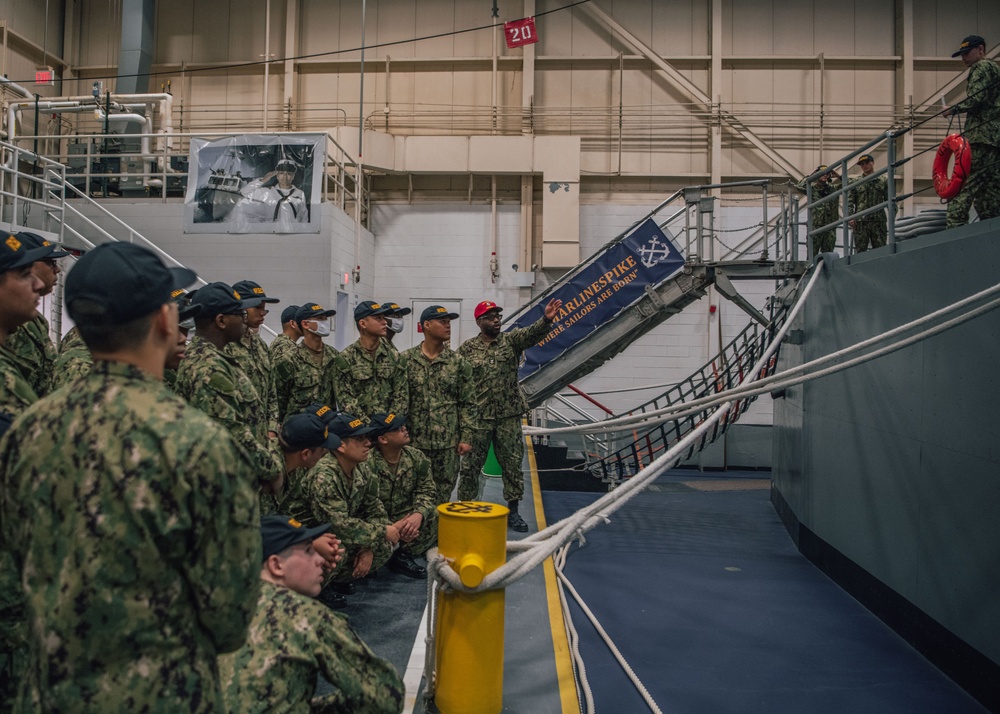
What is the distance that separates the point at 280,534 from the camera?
2.01 m

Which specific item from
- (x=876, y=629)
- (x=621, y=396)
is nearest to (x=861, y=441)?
(x=876, y=629)

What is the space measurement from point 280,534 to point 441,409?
133 inches

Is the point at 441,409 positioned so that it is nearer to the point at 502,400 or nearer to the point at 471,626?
the point at 502,400

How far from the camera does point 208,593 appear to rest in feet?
4.14

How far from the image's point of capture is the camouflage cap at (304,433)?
11.6 feet

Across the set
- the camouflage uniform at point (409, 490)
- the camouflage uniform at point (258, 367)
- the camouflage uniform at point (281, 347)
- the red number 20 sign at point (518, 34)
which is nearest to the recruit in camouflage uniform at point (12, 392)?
the camouflage uniform at point (258, 367)

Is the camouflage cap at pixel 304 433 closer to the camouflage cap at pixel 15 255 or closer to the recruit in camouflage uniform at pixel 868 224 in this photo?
the camouflage cap at pixel 15 255

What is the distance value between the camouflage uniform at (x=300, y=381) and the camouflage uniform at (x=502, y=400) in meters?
1.21

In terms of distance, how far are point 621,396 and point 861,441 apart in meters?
7.39

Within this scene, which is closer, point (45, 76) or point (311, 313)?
point (311, 313)

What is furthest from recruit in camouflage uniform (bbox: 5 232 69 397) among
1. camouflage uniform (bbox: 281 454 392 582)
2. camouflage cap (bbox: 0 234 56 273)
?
camouflage uniform (bbox: 281 454 392 582)

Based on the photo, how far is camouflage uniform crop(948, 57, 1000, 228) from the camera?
→ 12.9 ft

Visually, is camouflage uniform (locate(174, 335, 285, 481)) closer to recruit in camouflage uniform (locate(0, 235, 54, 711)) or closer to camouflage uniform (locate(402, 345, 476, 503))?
recruit in camouflage uniform (locate(0, 235, 54, 711))

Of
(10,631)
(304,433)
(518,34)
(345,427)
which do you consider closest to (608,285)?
(345,427)
